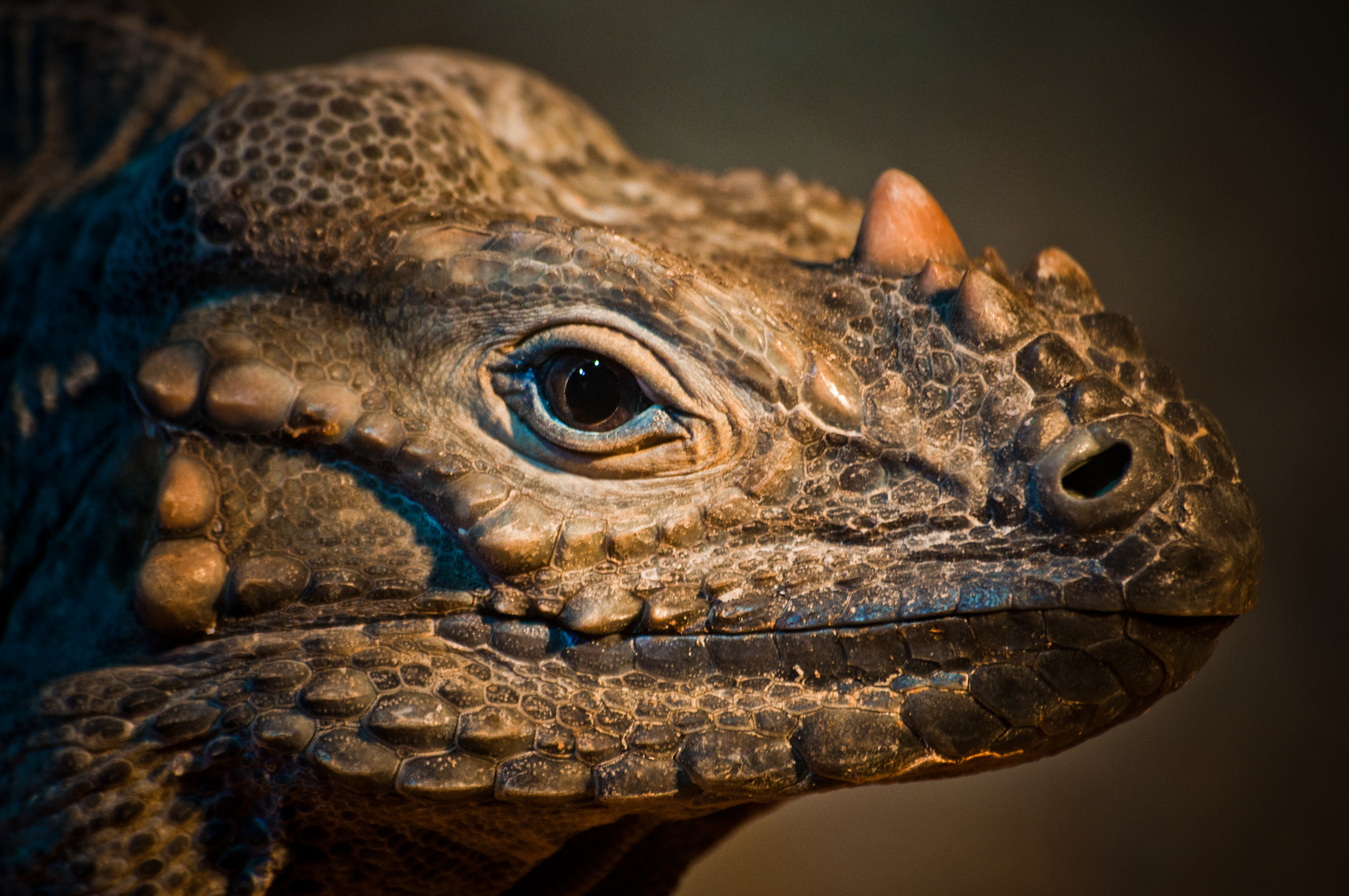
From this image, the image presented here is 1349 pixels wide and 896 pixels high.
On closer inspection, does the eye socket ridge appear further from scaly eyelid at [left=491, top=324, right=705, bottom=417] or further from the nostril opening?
the nostril opening

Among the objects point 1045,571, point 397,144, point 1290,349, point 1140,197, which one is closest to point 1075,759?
point 1290,349

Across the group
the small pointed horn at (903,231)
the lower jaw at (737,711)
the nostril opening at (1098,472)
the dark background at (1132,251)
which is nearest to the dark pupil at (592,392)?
the lower jaw at (737,711)

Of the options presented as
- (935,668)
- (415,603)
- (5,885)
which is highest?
(935,668)

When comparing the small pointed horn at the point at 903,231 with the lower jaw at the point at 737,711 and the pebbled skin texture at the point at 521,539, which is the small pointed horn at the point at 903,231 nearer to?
the pebbled skin texture at the point at 521,539

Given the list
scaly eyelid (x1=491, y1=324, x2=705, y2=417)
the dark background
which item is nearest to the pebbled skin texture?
scaly eyelid (x1=491, y1=324, x2=705, y2=417)

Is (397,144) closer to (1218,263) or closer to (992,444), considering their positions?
(992,444)

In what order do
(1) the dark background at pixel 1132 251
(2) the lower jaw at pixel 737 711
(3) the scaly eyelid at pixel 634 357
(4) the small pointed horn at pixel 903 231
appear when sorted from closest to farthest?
(2) the lower jaw at pixel 737 711
(3) the scaly eyelid at pixel 634 357
(4) the small pointed horn at pixel 903 231
(1) the dark background at pixel 1132 251
